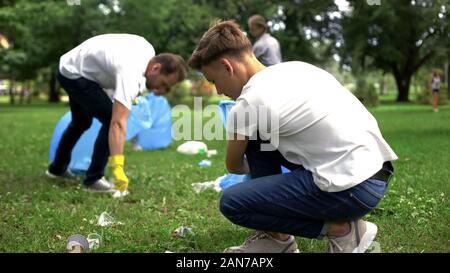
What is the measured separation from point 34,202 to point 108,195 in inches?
22.2

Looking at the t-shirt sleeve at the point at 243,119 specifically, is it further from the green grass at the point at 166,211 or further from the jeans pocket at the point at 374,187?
the green grass at the point at 166,211

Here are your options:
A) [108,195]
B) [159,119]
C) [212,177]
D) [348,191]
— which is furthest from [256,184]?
[159,119]

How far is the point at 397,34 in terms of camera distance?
808 inches

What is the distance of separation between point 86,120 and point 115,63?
98cm

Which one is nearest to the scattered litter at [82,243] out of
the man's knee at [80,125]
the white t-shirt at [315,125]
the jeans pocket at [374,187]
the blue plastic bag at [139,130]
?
the white t-shirt at [315,125]

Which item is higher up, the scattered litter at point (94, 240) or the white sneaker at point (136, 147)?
the scattered litter at point (94, 240)

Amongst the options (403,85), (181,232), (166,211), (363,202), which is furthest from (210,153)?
(403,85)

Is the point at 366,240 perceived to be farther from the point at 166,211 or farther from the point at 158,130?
the point at 158,130

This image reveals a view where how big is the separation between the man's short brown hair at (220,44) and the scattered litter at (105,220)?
1.44 metres

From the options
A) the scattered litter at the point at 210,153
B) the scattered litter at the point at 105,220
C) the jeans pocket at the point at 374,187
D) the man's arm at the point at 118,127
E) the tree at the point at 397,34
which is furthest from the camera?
the tree at the point at 397,34

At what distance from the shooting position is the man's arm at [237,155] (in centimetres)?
240

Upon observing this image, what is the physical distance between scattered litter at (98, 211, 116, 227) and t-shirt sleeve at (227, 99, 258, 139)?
1.48 metres

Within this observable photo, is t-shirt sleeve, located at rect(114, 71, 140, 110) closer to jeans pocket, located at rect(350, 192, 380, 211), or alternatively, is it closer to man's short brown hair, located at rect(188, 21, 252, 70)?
man's short brown hair, located at rect(188, 21, 252, 70)

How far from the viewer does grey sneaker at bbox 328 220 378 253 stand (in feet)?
8.04
